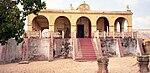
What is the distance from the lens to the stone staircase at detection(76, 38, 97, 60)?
22747 millimetres

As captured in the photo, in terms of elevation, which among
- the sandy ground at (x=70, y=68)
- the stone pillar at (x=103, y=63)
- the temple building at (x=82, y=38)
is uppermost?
the temple building at (x=82, y=38)

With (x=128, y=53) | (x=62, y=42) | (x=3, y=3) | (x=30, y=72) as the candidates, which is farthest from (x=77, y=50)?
(x=3, y=3)

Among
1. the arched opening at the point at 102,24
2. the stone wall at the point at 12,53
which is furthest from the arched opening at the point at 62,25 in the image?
the stone wall at the point at 12,53

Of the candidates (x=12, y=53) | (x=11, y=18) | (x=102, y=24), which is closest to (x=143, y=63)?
(x=11, y=18)

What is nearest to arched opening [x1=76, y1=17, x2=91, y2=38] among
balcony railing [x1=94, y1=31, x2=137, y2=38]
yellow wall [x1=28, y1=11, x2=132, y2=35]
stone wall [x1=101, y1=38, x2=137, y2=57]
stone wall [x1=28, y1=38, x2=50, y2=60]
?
yellow wall [x1=28, y1=11, x2=132, y2=35]

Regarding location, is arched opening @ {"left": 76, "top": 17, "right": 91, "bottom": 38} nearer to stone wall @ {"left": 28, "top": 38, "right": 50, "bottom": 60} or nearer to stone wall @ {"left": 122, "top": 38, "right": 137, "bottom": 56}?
stone wall @ {"left": 122, "top": 38, "right": 137, "bottom": 56}

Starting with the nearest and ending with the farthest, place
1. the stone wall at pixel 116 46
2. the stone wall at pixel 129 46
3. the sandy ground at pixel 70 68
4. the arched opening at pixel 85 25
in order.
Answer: the sandy ground at pixel 70 68
the stone wall at pixel 116 46
the stone wall at pixel 129 46
the arched opening at pixel 85 25

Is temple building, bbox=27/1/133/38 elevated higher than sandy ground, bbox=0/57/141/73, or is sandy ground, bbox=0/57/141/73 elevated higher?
temple building, bbox=27/1/133/38

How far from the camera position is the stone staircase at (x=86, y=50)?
22747 millimetres

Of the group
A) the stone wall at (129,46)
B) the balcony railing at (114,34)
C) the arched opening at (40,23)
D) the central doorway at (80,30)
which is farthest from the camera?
the central doorway at (80,30)

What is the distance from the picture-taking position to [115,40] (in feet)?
83.3

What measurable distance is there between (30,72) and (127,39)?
542 inches

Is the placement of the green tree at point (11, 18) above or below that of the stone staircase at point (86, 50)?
above

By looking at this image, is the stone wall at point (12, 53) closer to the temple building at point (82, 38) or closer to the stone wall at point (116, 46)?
the temple building at point (82, 38)
